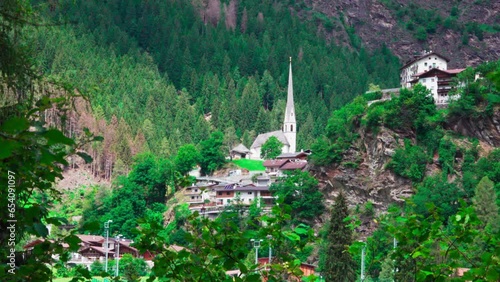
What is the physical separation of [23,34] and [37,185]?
4.79m

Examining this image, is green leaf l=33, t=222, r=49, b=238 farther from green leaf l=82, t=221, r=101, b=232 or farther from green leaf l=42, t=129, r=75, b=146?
green leaf l=42, t=129, r=75, b=146

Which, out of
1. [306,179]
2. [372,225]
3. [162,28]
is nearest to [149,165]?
[306,179]

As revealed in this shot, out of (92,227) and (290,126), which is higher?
(290,126)

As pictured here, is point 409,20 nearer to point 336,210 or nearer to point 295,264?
point 336,210

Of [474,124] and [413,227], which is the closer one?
[413,227]

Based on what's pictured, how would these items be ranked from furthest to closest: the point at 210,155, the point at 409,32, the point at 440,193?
the point at 409,32
the point at 210,155
the point at 440,193

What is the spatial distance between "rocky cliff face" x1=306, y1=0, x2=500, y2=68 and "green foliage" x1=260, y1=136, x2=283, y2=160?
2122 inches

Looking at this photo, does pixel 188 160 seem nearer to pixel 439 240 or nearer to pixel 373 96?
pixel 373 96

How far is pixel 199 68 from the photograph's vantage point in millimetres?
175000

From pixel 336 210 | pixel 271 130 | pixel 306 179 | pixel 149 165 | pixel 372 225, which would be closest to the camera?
pixel 336 210

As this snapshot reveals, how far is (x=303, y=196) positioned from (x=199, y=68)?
8863 cm

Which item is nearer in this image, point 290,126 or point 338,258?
point 338,258

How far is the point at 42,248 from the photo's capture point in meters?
9.71

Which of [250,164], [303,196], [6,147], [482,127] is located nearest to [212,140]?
[250,164]
